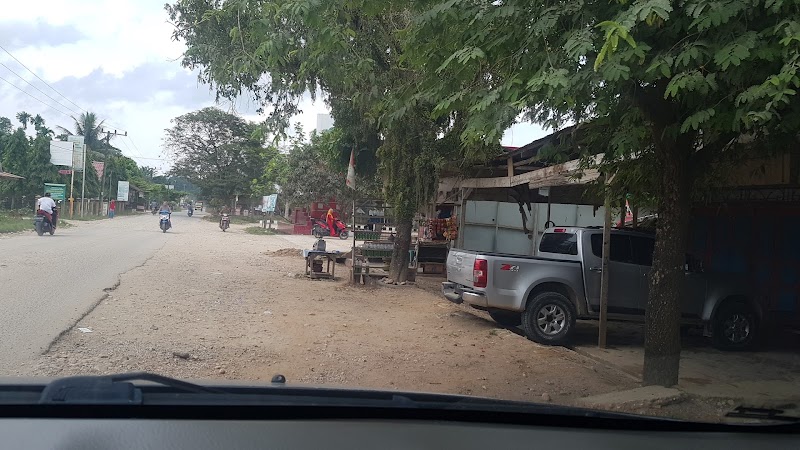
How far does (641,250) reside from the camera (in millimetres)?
10656

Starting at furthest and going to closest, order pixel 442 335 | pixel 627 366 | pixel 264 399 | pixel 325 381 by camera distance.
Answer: pixel 442 335, pixel 627 366, pixel 325 381, pixel 264 399

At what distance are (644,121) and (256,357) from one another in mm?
5052

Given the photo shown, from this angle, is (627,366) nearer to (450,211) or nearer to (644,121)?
(644,121)

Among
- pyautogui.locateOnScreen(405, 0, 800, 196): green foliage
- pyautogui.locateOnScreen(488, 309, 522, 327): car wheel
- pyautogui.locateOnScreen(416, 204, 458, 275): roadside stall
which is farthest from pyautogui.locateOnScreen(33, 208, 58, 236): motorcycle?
pyautogui.locateOnScreen(405, 0, 800, 196): green foliage

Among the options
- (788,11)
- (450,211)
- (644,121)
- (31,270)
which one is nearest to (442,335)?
(644,121)

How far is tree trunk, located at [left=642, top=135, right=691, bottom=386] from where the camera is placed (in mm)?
6359

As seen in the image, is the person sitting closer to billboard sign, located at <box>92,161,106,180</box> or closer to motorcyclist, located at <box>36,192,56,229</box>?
motorcyclist, located at <box>36,192,56,229</box>

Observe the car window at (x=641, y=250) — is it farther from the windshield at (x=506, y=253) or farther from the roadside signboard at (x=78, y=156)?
the roadside signboard at (x=78, y=156)

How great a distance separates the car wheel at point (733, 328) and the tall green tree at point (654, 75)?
4.25m

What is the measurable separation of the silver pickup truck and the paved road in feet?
19.0

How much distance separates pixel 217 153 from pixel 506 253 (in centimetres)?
5652

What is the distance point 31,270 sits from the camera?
13930 millimetres

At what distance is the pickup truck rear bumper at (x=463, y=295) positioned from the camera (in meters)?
9.93

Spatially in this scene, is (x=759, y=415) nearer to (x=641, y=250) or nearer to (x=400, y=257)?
(x=641, y=250)
